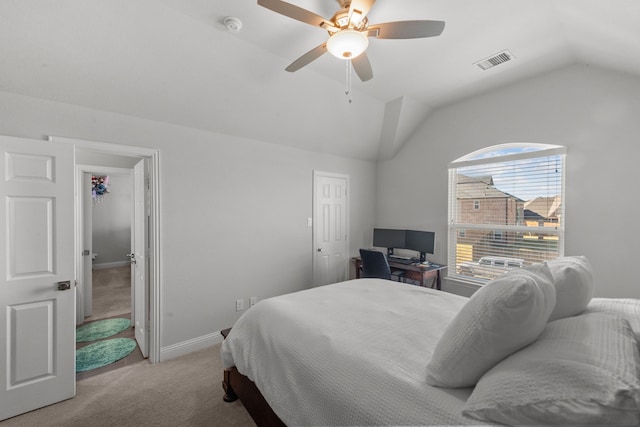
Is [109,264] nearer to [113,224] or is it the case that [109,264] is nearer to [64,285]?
[113,224]

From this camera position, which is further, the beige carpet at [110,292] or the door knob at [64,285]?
the beige carpet at [110,292]

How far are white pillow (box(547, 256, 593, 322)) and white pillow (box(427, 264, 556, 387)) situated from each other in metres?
0.28

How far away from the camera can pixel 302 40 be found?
7.34 feet

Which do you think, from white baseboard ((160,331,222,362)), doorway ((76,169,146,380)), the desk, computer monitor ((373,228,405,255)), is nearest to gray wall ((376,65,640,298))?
the desk

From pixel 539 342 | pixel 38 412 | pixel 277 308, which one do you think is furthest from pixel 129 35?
pixel 539 342

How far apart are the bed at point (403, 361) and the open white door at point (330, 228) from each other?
2.05 m

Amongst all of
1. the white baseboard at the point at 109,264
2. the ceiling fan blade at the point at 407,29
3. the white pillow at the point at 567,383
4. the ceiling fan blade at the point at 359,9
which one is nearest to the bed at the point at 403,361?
the white pillow at the point at 567,383

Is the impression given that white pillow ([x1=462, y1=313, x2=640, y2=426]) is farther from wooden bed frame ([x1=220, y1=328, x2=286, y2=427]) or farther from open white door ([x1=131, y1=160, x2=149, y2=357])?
open white door ([x1=131, y1=160, x2=149, y2=357])

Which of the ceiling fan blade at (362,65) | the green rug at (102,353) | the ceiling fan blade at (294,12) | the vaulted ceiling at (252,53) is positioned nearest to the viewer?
the ceiling fan blade at (294,12)

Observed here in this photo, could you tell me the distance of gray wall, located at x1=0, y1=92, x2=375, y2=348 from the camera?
226 centimetres

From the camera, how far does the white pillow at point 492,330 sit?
94 centimetres

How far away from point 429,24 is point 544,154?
7.46ft

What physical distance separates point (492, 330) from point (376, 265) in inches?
101

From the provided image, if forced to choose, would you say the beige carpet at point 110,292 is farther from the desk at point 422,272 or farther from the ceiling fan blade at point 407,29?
the ceiling fan blade at point 407,29
